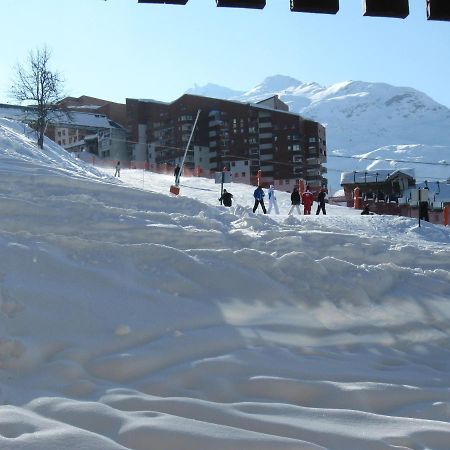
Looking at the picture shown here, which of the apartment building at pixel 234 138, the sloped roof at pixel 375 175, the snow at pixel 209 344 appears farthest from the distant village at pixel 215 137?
the snow at pixel 209 344

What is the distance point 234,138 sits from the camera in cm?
9106

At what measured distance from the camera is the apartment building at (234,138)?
87.6 m

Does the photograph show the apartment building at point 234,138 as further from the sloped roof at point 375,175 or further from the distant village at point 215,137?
the sloped roof at point 375,175

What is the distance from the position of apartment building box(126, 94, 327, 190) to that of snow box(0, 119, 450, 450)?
75.4 metres

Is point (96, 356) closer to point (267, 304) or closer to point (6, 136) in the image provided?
point (267, 304)

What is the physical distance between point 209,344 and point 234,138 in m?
85.6

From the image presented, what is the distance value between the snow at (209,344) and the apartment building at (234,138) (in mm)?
75363

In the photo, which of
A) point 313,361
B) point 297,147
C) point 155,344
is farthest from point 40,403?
point 297,147

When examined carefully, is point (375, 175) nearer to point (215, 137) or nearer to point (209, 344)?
point (215, 137)

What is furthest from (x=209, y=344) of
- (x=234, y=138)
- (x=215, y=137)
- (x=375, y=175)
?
(x=215, y=137)

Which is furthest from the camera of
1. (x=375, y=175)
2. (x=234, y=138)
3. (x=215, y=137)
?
(x=215, y=137)

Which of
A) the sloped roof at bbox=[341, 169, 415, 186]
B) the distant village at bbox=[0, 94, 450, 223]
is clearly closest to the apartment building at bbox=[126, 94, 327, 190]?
the distant village at bbox=[0, 94, 450, 223]

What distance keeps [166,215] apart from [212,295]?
5.39m

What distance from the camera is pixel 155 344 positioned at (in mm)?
6266
